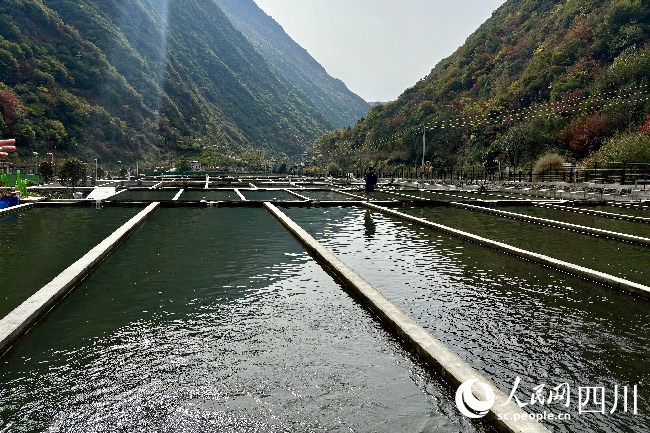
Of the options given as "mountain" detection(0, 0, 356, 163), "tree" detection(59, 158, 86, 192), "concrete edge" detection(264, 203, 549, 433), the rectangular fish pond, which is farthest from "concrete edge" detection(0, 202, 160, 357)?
"mountain" detection(0, 0, 356, 163)

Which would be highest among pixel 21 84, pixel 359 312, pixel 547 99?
pixel 21 84

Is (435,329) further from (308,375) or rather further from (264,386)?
(264,386)

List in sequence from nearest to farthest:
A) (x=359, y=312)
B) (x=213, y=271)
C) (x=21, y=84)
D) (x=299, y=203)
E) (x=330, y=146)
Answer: (x=359, y=312)
(x=213, y=271)
(x=299, y=203)
(x=21, y=84)
(x=330, y=146)

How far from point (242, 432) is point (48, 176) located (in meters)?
46.8

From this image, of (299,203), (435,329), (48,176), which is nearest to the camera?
(435,329)

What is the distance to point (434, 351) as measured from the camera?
22.5 ft

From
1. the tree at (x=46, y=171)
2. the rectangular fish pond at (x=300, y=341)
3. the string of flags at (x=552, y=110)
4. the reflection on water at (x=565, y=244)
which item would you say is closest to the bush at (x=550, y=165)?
the string of flags at (x=552, y=110)

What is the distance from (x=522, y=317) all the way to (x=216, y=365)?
4.92 m

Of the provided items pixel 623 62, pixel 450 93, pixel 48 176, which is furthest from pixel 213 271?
pixel 450 93

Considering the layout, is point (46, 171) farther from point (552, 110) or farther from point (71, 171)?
point (552, 110)

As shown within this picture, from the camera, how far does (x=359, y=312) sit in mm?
9242

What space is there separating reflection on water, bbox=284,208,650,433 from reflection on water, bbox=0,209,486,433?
101cm

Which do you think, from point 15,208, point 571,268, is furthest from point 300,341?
point 15,208

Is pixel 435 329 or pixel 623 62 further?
pixel 623 62
